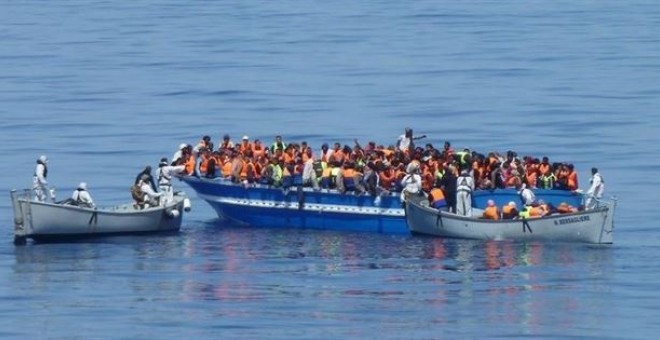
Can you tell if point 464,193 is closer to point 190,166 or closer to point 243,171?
point 243,171

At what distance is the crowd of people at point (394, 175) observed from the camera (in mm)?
73750

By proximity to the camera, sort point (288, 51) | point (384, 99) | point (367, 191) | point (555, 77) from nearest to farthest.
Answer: point (367, 191) → point (384, 99) → point (555, 77) → point (288, 51)

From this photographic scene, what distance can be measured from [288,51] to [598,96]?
107 feet

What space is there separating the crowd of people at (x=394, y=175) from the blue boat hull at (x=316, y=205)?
34cm

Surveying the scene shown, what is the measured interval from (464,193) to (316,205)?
232 inches

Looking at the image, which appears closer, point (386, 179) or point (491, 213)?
point (491, 213)

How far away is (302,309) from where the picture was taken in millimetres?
64188

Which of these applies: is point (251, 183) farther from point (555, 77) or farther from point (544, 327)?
point (555, 77)

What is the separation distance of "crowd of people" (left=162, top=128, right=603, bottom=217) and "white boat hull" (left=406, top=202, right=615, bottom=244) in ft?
1.75

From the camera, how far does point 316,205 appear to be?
76.6 meters

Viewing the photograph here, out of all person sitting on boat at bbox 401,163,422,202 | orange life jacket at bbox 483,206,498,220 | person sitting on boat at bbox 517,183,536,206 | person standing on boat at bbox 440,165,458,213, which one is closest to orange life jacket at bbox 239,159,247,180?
person sitting on boat at bbox 401,163,422,202

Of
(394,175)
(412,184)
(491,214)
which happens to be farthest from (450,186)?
(394,175)

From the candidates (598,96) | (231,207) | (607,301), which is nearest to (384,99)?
(598,96)

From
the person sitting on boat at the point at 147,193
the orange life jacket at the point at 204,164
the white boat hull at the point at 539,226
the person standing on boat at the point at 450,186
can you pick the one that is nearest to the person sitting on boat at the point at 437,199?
the person standing on boat at the point at 450,186
